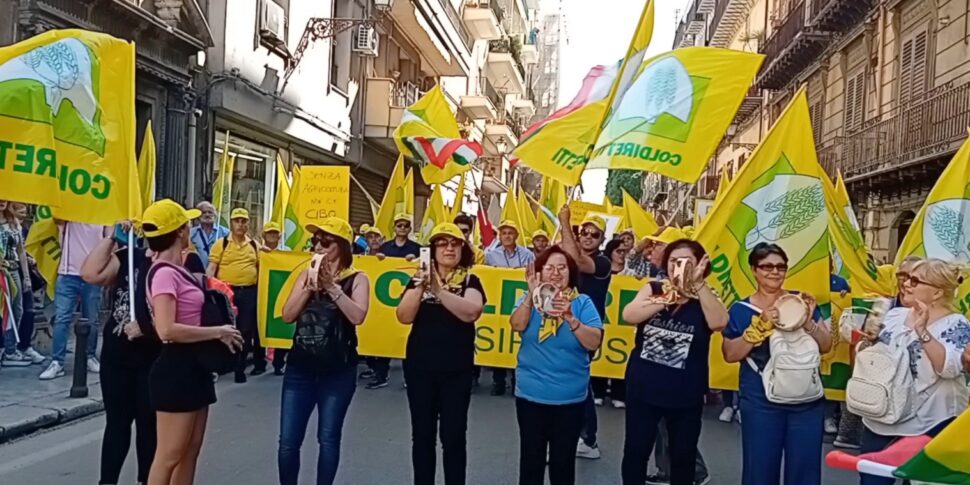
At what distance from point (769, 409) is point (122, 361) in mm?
3477

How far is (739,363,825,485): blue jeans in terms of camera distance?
4664mm

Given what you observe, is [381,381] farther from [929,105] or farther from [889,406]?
[929,105]

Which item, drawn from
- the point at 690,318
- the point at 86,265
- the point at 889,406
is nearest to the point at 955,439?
the point at 889,406

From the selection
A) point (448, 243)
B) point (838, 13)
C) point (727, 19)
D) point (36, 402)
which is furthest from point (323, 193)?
point (727, 19)

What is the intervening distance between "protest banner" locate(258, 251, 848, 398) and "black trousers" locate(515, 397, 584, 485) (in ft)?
12.2

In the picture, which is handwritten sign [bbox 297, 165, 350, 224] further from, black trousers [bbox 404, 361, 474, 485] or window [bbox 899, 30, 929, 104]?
window [bbox 899, 30, 929, 104]

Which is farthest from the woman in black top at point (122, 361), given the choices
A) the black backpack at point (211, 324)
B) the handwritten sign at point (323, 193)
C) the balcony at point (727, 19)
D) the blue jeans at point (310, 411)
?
the balcony at point (727, 19)

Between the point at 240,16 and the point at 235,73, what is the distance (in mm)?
1016

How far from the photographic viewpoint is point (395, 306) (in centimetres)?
941

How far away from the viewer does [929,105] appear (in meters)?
16.5

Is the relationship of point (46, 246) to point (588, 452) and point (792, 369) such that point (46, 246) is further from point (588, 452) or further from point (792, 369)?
point (792, 369)

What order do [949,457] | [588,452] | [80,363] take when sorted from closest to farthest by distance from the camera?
[949,457] → [588,452] → [80,363]

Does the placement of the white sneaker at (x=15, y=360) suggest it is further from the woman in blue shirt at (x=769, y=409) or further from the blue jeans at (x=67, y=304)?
the woman in blue shirt at (x=769, y=409)

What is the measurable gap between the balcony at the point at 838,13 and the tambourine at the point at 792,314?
770 inches
